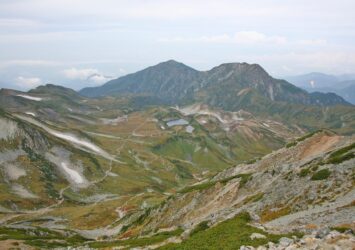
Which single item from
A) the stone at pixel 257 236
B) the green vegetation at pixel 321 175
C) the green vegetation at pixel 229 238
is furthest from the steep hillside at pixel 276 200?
the stone at pixel 257 236

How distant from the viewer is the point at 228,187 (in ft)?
316

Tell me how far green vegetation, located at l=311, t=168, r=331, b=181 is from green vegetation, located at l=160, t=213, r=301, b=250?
836 inches

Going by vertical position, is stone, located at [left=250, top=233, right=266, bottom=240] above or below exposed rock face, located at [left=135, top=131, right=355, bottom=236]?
above

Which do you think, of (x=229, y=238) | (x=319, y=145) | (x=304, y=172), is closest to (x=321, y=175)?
(x=304, y=172)

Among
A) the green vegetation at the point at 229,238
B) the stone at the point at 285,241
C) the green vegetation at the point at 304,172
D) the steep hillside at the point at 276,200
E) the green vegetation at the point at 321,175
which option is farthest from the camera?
the green vegetation at the point at 304,172

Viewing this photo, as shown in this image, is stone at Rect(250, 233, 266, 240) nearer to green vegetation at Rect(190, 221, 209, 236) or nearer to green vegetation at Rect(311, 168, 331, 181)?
green vegetation at Rect(190, 221, 209, 236)

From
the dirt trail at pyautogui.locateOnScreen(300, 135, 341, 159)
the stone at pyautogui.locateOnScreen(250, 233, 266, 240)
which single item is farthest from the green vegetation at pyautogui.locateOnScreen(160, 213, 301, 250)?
the dirt trail at pyautogui.locateOnScreen(300, 135, 341, 159)

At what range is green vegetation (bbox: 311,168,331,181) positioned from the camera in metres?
67.2

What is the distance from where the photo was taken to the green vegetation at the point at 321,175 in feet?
221

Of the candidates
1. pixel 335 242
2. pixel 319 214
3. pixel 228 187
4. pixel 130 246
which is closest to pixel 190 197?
pixel 228 187

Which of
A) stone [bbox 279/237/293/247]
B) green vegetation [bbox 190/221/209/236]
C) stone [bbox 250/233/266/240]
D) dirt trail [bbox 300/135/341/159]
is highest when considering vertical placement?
stone [bbox 279/237/293/247]

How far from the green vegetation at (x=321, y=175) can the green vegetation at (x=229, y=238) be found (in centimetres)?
2123

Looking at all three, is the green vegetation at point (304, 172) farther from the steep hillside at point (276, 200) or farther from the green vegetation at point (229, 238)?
the green vegetation at point (229, 238)

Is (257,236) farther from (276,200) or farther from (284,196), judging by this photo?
(284,196)
